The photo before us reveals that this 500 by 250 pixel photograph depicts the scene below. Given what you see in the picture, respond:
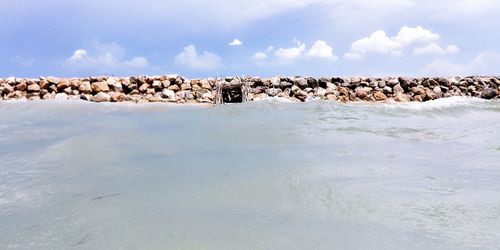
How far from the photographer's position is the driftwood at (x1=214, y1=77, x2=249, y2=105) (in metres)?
13.0

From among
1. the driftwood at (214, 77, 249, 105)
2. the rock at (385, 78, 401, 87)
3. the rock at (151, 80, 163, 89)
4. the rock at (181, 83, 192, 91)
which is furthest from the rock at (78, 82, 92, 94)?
the rock at (385, 78, 401, 87)

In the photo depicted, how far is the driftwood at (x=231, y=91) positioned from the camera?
1296cm

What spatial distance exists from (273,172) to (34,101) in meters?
9.91

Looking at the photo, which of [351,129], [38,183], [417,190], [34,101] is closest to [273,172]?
[417,190]

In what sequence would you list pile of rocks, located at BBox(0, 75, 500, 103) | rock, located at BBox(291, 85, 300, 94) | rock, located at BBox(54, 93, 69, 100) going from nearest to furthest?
rock, located at BBox(54, 93, 69, 100), pile of rocks, located at BBox(0, 75, 500, 103), rock, located at BBox(291, 85, 300, 94)

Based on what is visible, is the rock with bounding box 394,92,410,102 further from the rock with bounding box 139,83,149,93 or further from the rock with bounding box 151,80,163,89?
the rock with bounding box 139,83,149,93

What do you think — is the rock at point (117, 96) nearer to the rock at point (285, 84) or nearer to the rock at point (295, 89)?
the rock at point (285, 84)

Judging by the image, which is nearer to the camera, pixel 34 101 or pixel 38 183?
pixel 38 183

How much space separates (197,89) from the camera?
45.5ft

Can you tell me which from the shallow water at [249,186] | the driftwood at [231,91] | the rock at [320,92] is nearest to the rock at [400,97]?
the rock at [320,92]

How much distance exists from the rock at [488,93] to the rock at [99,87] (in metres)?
12.6

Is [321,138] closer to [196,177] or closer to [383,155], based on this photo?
[383,155]

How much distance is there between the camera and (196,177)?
4.57 m

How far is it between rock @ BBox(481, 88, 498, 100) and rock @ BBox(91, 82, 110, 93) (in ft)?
41.2
